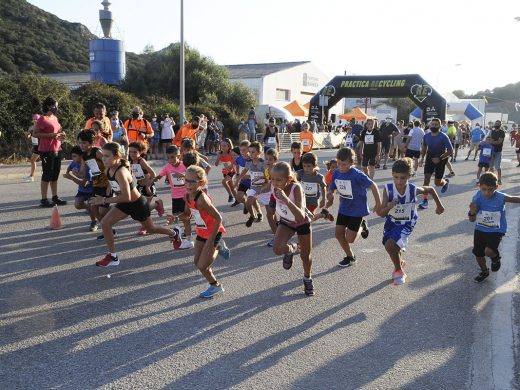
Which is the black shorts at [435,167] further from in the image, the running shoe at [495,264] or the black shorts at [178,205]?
the black shorts at [178,205]

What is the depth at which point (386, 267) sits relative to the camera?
6.07m

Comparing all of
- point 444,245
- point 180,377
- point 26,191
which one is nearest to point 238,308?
point 180,377

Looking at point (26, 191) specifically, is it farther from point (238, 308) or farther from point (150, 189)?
point (238, 308)

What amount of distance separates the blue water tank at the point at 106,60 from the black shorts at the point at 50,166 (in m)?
28.9

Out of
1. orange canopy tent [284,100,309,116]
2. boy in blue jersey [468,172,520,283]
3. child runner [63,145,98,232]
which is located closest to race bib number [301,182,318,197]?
boy in blue jersey [468,172,520,283]

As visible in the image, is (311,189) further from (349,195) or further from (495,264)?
(495,264)

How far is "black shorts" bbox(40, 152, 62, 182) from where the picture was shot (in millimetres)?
9125

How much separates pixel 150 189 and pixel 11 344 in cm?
453

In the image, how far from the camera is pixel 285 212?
4996 mm

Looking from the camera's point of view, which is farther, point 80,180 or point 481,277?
point 80,180

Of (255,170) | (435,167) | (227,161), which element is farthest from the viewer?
(435,167)

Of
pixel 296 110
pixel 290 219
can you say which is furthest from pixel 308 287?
pixel 296 110

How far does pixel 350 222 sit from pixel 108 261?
2934mm

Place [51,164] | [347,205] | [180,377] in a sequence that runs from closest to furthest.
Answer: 1. [180,377]
2. [347,205]
3. [51,164]
